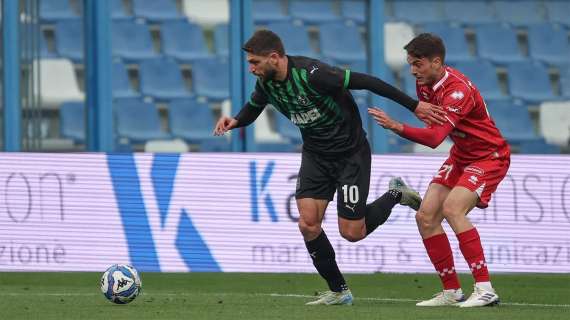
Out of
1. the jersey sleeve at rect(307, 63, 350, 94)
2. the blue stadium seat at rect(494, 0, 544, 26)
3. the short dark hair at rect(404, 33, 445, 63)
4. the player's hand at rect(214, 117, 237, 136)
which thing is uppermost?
the blue stadium seat at rect(494, 0, 544, 26)

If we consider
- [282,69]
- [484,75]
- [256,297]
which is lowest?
[256,297]

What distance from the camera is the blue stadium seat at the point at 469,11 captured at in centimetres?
1852

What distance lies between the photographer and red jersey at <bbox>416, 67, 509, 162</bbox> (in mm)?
8227

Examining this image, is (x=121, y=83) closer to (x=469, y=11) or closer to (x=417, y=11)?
(x=417, y=11)

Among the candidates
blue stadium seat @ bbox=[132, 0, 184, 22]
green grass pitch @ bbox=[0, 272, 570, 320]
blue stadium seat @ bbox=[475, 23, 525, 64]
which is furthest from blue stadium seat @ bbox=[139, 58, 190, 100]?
green grass pitch @ bbox=[0, 272, 570, 320]

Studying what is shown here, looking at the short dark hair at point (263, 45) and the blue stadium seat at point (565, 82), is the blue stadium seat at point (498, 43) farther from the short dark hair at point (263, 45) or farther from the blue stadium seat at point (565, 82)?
the short dark hair at point (263, 45)

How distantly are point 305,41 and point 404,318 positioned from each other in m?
10.7

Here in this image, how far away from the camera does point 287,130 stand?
16.7 m

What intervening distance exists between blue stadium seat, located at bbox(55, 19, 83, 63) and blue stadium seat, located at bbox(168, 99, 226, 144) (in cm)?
147

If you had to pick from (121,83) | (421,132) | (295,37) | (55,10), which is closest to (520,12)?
(295,37)

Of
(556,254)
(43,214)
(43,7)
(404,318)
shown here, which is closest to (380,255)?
(556,254)

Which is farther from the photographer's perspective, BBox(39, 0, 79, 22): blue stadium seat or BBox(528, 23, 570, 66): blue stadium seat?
BBox(528, 23, 570, 66): blue stadium seat

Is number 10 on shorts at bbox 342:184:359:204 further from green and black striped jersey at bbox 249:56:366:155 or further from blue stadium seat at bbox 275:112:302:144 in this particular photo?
blue stadium seat at bbox 275:112:302:144

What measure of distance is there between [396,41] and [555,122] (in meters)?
2.61
